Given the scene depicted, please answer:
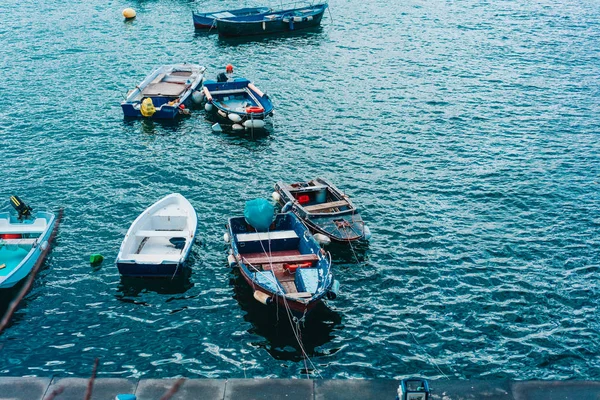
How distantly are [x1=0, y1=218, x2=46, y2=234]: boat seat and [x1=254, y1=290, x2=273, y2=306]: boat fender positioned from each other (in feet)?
40.0

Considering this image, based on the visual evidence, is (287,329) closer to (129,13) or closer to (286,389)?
(286,389)

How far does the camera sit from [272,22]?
7144 centimetres

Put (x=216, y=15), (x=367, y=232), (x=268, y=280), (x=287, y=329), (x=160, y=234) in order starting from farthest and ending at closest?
(x=216, y=15)
(x=367, y=232)
(x=160, y=234)
(x=268, y=280)
(x=287, y=329)

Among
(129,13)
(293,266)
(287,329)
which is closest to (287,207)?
(293,266)

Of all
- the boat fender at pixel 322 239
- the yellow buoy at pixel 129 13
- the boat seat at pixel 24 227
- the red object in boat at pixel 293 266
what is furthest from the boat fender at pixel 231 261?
the yellow buoy at pixel 129 13

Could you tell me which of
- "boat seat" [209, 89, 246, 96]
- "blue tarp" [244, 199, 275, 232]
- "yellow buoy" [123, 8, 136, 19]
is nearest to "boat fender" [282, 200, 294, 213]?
"blue tarp" [244, 199, 275, 232]

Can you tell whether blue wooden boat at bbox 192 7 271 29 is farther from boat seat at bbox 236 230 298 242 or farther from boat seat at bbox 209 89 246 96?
boat seat at bbox 236 230 298 242

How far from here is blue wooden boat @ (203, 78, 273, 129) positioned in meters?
48.3

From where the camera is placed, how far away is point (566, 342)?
1110 inches

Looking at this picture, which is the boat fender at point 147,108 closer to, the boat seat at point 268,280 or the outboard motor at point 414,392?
the boat seat at point 268,280

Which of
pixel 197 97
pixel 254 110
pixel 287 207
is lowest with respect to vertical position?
pixel 197 97

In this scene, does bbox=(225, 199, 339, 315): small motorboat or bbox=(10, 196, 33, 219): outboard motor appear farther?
bbox=(10, 196, 33, 219): outboard motor

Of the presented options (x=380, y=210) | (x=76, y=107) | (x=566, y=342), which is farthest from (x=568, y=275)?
(x=76, y=107)

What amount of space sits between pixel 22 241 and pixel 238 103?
A: 77.0 feet
